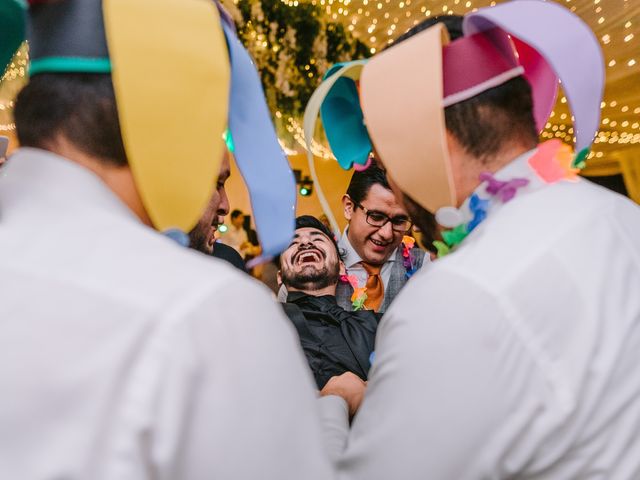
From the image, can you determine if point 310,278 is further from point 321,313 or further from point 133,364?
point 133,364

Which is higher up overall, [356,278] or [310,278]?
[310,278]

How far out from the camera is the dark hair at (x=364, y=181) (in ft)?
10.1

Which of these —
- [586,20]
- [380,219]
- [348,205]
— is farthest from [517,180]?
[586,20]

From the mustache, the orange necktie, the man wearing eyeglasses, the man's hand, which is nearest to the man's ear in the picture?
the man wearing eyeglasses

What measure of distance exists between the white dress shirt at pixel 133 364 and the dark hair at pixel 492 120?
66 cm

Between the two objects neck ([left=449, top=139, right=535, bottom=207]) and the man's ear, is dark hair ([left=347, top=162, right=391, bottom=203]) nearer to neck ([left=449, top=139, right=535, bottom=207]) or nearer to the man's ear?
the man's ear

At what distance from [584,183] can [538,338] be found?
0.39 metres

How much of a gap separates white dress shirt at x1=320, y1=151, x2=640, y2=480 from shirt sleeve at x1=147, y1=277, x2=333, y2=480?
250 mm

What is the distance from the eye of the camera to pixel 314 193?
8.90 meters

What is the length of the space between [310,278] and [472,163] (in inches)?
48.7

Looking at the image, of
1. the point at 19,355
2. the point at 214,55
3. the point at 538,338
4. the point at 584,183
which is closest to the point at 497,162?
the point at 584,183

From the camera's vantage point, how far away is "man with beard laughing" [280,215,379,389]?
6.76ft

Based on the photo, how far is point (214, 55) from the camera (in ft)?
3.47

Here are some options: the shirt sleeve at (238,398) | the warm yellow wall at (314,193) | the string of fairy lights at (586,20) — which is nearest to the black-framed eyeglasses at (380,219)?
the string of fairy lights at (586,20)
